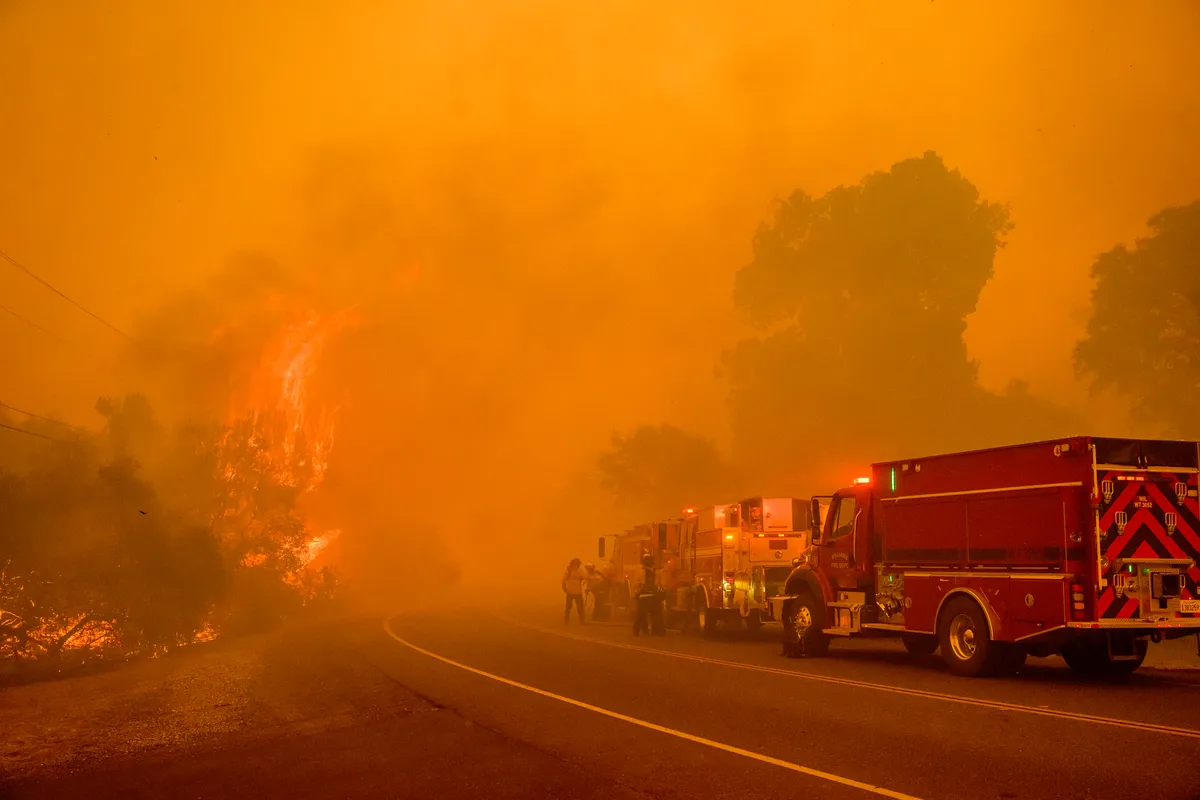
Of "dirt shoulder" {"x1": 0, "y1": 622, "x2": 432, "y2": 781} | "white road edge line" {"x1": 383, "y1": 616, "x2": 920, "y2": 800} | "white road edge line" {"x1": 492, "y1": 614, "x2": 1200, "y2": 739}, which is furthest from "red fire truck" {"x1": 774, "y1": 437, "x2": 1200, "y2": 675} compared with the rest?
"dirt shoulder" {"x1": 0, "y1": 622, "x2": 432, "y2": 781}

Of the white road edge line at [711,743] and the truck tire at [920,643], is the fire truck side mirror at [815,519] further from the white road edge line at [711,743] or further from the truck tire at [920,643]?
the white road edge line at [711,743]

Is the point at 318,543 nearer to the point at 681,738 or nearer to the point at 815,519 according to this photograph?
the point at 815,519

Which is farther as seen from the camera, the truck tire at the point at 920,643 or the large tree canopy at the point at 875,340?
the large tree canopy at the point at 875,340

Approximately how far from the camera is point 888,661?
58.7 ft

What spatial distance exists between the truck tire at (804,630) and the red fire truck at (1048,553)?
179 cm

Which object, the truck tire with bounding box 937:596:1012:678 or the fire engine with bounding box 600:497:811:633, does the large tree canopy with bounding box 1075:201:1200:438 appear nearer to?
the fire engine with bounding box 600:497:811:633

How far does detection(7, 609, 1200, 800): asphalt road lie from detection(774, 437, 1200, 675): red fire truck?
67cm

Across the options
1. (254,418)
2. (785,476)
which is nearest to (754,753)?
(254,418)

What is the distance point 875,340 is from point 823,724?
44.7 meters

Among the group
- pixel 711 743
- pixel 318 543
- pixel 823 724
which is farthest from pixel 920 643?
pixel 318 543

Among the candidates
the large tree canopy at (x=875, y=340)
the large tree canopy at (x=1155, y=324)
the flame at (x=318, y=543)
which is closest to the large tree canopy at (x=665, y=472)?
the large tree canopy at (x=875, y=340)

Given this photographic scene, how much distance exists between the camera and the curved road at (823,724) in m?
7.87

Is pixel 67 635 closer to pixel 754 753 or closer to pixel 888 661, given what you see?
pixel 888 661

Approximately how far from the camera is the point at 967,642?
50.2ft
